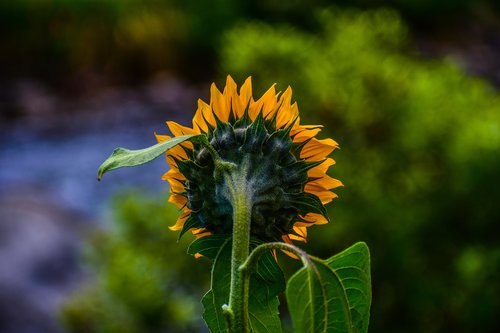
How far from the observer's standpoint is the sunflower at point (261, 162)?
0.36 metres

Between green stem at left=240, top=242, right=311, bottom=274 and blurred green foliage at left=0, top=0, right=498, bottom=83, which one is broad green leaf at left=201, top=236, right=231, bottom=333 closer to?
green stem at left=240, top=242, right=311, bottom=274

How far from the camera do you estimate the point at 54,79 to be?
6023 mm

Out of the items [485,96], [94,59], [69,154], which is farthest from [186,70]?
[485,96]

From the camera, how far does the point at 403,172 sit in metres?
2.04

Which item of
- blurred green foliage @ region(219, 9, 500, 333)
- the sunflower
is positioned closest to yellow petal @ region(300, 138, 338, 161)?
the sunflower

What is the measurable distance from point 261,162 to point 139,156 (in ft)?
0.19

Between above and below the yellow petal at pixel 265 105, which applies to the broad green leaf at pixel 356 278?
below

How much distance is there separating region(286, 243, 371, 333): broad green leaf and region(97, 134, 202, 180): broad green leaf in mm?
62

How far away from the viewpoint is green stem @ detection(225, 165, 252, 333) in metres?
0.31

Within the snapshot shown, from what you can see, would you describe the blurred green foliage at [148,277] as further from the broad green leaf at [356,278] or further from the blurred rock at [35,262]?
the broad green leaf at [356,278]

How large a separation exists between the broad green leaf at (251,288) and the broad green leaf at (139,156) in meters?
0.05

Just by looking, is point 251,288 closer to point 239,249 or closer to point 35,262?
point 239,249

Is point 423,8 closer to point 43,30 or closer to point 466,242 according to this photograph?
point 43,30

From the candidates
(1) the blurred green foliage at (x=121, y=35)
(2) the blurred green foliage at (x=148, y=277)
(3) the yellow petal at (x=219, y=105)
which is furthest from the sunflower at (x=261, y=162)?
(1) the blurred green foliage at (x=121, y=35)
